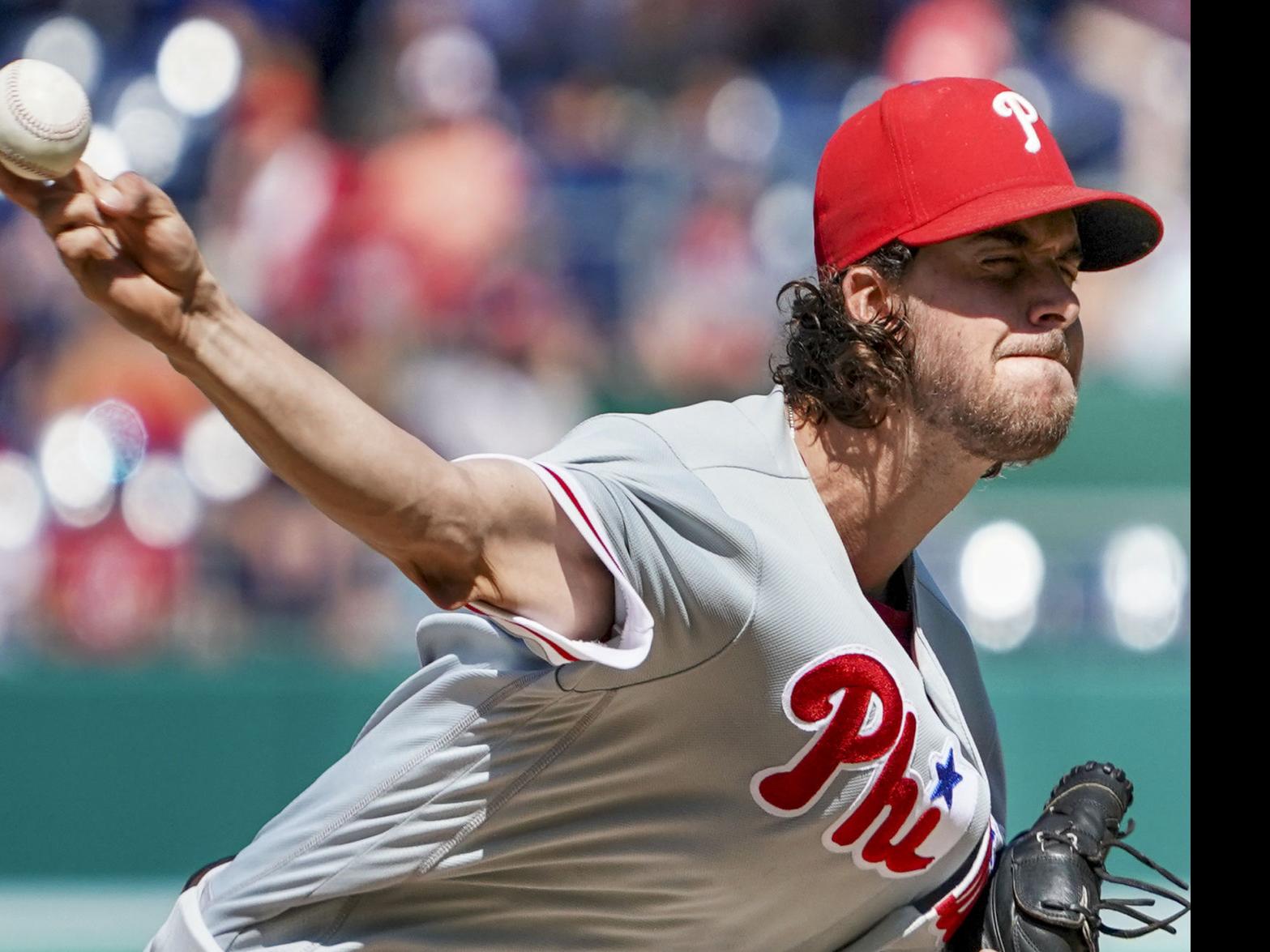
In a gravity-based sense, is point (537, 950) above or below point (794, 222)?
below

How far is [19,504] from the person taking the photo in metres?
4.96

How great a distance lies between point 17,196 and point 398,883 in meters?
0.92

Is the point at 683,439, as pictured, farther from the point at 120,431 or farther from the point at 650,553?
the point at 120,431

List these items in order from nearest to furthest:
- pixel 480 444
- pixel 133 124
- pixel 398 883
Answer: pixel 398 883
pixel 480 444
pixel 133 124

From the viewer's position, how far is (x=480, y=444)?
16.6 ft

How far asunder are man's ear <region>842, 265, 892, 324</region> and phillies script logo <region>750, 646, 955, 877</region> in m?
0.51

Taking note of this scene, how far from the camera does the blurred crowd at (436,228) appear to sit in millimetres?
4789

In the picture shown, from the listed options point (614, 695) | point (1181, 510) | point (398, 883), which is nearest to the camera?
point (614, 695)

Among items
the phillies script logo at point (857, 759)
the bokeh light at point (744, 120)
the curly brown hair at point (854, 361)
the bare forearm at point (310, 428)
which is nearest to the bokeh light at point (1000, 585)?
the bokeh light at point (744, 120)

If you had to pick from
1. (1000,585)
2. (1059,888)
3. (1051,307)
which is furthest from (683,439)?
(1000,585)
